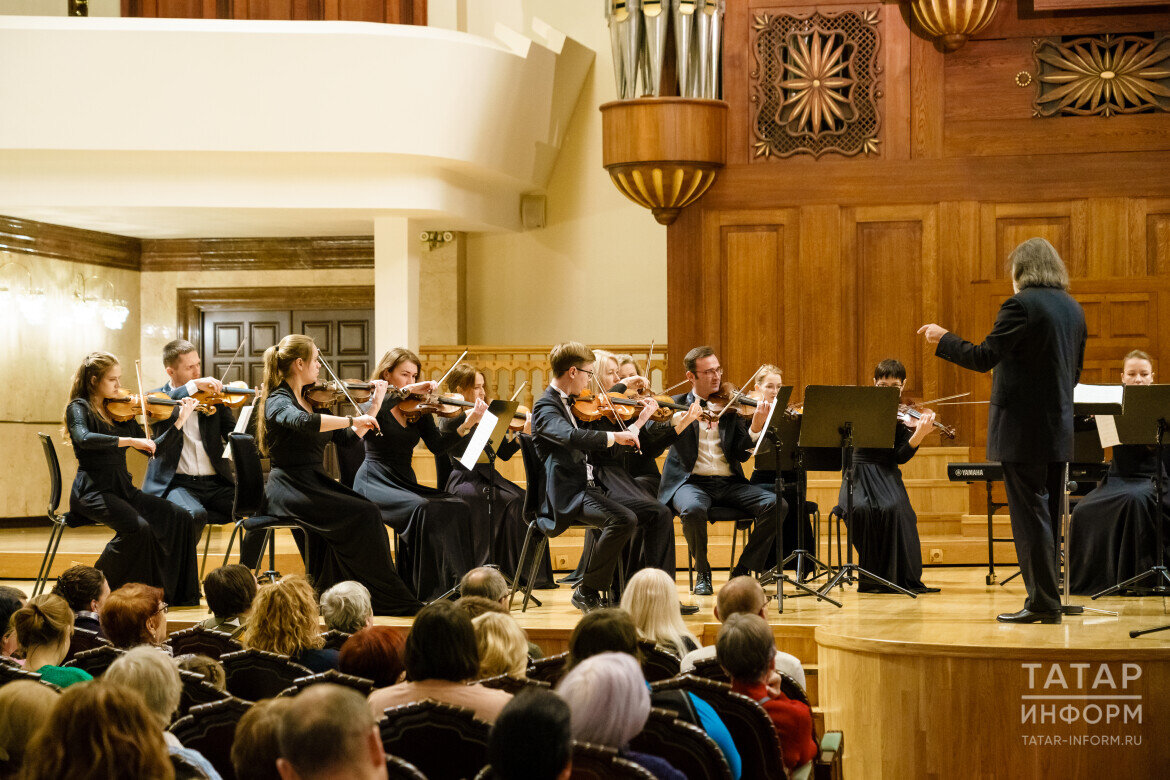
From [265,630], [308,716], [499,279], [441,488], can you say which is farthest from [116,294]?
[308,716]

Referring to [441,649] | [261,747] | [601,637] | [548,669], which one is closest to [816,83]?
[548,669]

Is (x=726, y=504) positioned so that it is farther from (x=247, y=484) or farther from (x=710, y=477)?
(x=247, y=484)

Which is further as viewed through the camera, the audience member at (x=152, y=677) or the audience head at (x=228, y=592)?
the audience head at (x=228, y=592)

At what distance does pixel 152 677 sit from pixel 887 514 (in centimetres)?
470

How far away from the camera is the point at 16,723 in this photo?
8.39ft

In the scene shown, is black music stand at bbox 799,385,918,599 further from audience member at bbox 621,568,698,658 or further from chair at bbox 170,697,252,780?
chair at bbox 170,697,252,780

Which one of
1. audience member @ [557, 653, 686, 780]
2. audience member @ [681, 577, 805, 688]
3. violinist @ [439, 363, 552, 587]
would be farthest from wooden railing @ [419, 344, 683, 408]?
audience member @ [557, 653, 686, 780]

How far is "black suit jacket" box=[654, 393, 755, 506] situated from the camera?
698 cm

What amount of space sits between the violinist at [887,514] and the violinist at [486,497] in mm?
1715

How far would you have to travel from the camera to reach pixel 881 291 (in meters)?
9.30

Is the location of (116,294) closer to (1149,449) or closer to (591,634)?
(1149,449)

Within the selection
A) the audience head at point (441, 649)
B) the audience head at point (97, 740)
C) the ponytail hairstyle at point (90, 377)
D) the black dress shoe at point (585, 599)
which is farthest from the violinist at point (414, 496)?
the audience head at point (97, 740)

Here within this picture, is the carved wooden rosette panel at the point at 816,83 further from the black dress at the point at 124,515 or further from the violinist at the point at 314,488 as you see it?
the black dress at the point at 124,515

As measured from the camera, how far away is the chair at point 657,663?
387 centimetres
